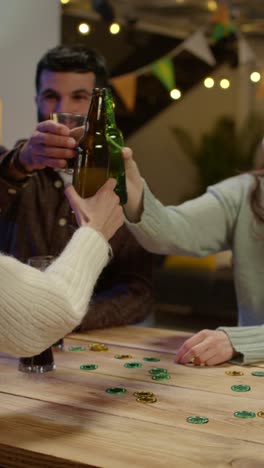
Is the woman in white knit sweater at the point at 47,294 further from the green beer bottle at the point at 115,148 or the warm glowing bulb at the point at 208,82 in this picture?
the warm glowing bulb at the point at 208,82

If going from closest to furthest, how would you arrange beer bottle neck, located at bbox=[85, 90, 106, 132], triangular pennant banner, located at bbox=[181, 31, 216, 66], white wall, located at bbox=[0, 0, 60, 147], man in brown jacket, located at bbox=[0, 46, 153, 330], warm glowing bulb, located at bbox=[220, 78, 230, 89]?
1. beer bottle neck, located at bbox=[85, 90, 106, 132]
2. man in brown jacket, located at bbox=[0, 46, 153, 330]
3. white wall, located at bbox=[0, 0, 60, 147]
4. triangular pennant banner, located at bbox=[181, 31, 216, 66]
5. warm glowing bulb, located at bbox=[220, 78, 230, 89]

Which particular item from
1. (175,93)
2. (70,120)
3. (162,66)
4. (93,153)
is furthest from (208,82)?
(93,153)

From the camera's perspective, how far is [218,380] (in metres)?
1.53

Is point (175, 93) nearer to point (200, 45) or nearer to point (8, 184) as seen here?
point (200, 45)

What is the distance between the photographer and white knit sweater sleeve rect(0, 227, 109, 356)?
109cm

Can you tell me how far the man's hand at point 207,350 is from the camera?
5.45 feet

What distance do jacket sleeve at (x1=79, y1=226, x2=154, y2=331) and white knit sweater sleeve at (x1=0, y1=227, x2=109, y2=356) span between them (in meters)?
0.96

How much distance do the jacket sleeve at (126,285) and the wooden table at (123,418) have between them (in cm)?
43

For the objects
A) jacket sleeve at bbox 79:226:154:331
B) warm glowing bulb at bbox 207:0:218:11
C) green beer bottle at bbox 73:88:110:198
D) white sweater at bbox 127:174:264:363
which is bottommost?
jacket sleeve at bbox 79:226:154:331

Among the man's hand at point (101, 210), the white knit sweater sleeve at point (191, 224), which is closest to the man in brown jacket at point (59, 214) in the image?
the white knit sweater sleeve at point (191, 224)

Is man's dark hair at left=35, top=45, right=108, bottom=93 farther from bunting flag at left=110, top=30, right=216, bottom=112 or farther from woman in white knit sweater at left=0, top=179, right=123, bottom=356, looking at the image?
bunting flag at left=110, top=30, right=216, bottom=112

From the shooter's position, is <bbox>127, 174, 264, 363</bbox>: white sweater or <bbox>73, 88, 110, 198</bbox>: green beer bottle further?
<bbox>127, 174, 264, 363</bbox>: white sweater

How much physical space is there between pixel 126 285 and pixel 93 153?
3.04ft

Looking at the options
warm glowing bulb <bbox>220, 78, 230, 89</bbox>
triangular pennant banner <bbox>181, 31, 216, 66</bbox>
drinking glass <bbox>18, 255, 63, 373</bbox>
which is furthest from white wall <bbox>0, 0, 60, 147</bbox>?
warm glowing bulb <bbox>220, 78, 230, 89</bbox>
